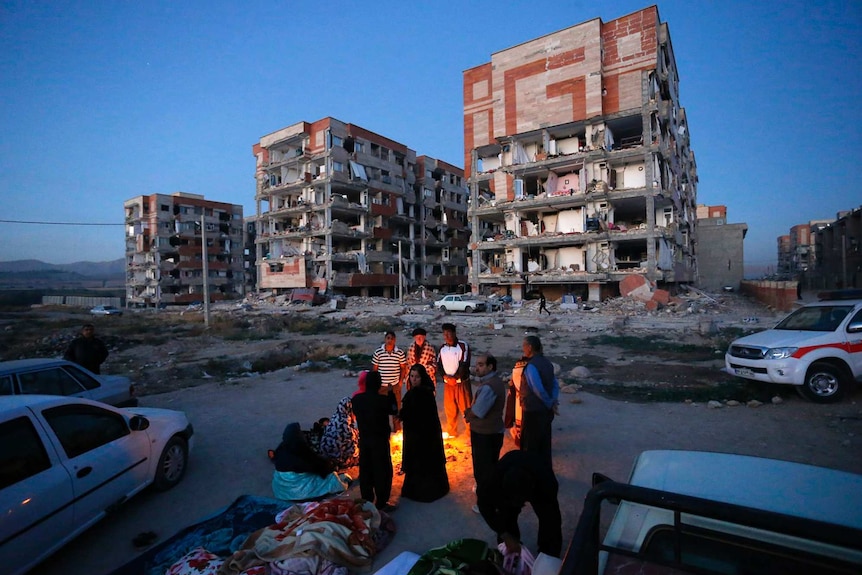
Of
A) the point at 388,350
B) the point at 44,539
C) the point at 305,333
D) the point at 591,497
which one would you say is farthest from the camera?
the point at 305,333

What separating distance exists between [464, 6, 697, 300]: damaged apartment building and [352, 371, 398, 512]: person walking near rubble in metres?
30.8

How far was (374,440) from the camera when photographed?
4242 millimetres

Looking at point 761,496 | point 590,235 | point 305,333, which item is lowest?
point 305,333

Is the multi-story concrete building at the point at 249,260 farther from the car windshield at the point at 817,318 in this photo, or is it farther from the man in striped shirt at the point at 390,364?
the car windshield at the point at 817,318

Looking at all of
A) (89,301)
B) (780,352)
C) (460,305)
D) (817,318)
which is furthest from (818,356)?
(89,301)

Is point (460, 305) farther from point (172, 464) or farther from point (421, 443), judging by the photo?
point (421, 443)

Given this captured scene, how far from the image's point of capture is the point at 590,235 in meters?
33.1

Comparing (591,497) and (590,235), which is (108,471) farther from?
(590,235)

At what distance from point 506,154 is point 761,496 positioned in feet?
129

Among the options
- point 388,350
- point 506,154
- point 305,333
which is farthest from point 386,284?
point 388,350

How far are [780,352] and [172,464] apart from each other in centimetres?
933

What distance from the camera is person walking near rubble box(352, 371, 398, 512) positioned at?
420 cm

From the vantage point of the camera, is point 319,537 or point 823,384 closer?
point 319,537

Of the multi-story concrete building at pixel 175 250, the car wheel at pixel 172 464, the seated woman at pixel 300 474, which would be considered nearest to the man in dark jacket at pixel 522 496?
the seated woman at pixel 300 474
